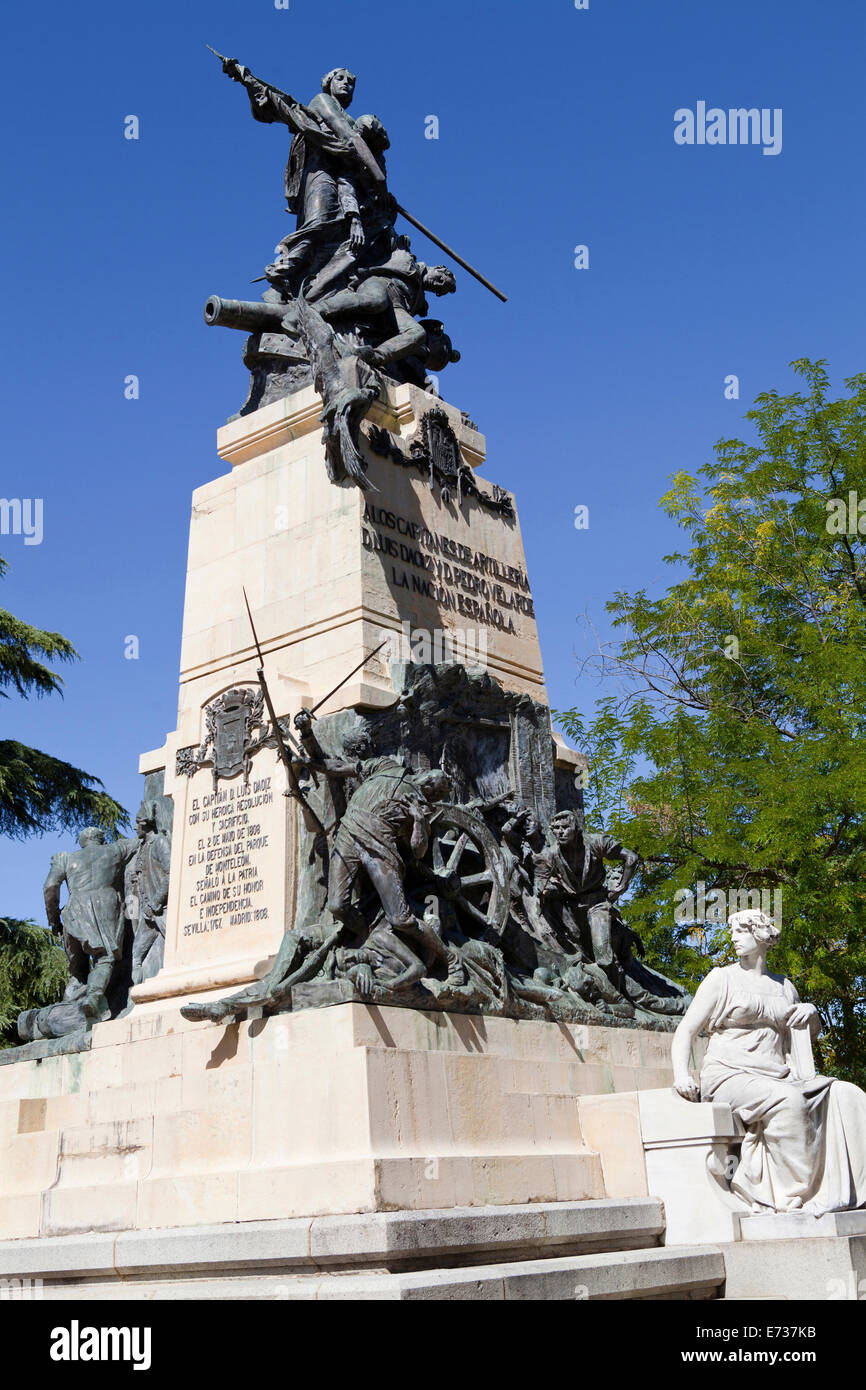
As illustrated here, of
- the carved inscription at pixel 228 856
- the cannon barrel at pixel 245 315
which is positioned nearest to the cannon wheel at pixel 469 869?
the carved inscription at pixel 228 856

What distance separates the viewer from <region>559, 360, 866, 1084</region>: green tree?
17047mm

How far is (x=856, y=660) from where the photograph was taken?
17531 millimetres

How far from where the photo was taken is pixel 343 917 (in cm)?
998

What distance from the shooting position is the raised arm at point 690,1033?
975cm

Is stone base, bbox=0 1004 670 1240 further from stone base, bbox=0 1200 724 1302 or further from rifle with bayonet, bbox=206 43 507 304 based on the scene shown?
rifle with bayonet, bbox=206 43 507 304

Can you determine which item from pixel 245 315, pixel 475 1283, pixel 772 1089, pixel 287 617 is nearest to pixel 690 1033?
pixel 772 1089

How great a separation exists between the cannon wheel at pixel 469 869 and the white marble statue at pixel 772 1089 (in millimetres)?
1792

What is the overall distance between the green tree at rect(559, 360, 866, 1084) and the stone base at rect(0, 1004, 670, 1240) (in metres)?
6.61

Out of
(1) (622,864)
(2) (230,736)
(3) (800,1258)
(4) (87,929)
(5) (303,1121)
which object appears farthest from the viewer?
(1) (622,864)

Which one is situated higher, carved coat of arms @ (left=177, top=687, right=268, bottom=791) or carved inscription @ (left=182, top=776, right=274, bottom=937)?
carved coat of arms @ (left=177, top=687, right=268, bottom=791)

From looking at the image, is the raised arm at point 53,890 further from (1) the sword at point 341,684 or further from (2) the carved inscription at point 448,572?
(2) the carved inscription at point 448,572

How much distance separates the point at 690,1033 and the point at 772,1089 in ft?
2.33

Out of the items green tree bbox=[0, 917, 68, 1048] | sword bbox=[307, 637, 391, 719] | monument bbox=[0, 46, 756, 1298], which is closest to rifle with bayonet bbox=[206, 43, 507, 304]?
monument bbox=[0, 46, 756, 1298]

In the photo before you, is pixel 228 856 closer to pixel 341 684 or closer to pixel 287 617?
pixel 341 684
